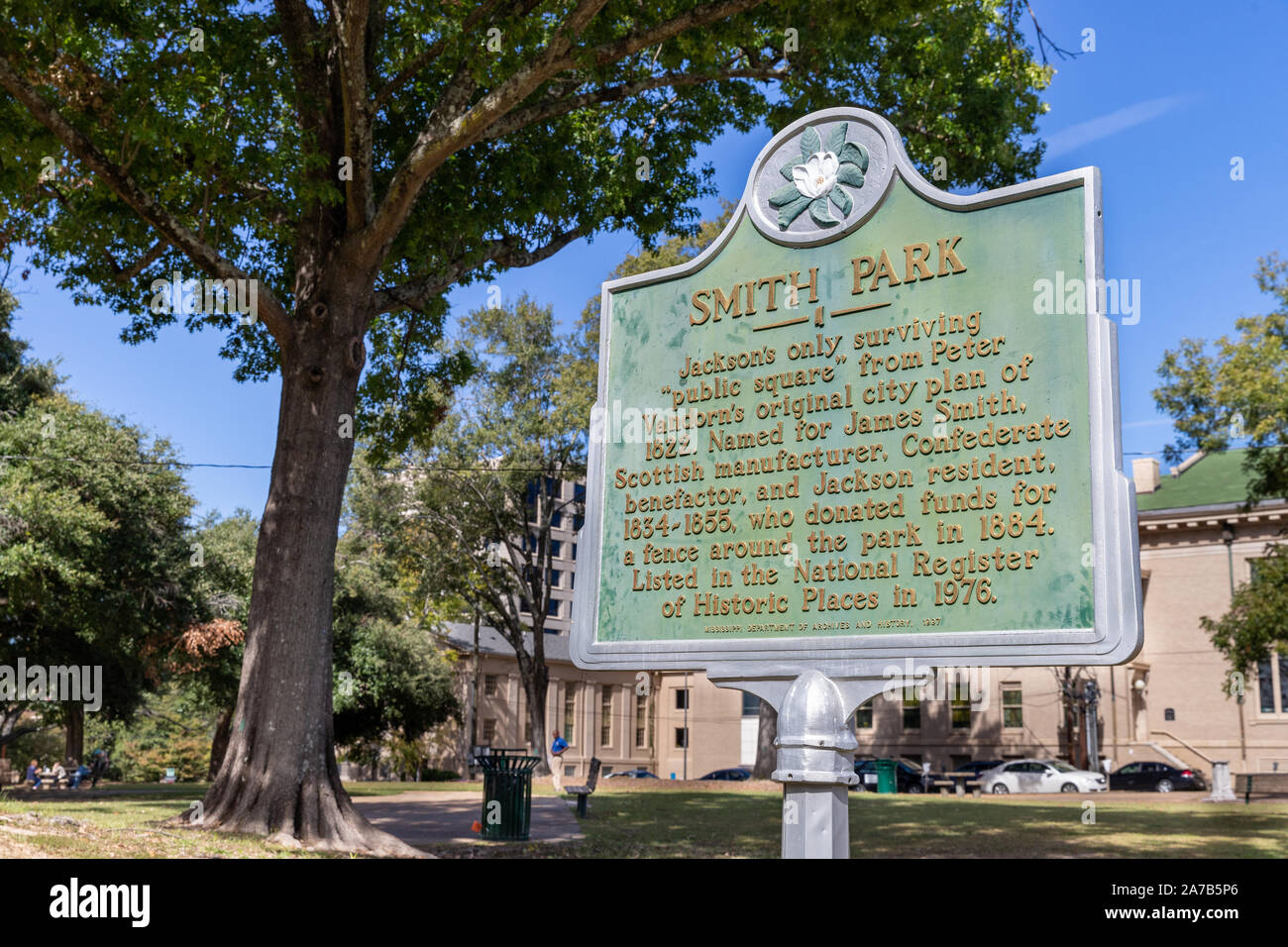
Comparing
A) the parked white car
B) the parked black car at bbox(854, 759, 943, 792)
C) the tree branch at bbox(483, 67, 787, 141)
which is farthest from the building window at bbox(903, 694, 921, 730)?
the tree branch at bbox(483, 67, 787, 141)

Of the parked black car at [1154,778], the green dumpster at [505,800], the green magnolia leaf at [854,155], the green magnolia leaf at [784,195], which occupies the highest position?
the green magnolia leaf at [854,155]

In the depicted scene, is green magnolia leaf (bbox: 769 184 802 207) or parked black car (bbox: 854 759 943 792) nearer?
green magnolia leaf (bbox: 769 184 802 207)

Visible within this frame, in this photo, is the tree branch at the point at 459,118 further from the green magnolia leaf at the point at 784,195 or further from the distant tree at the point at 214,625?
the distant tree at the point at 214,625

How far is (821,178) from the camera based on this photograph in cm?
627

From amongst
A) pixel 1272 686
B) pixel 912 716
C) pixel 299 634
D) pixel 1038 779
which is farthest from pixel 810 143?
pixel 912 716

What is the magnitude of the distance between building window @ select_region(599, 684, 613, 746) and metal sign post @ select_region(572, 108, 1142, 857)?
61563 millimetres

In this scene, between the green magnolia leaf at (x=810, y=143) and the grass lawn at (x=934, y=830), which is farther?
the grass lawn at (x=934, y=830)

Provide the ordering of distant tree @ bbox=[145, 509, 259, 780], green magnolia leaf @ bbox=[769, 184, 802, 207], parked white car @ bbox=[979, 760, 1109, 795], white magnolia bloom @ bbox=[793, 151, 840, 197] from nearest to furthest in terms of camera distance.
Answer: white magnolia bloom @ bbox=[793, 151, 840, 197] → green magnolia leaf @ bbox=[769, 184, 802, 207] → distant tree @ bbox=[145, 509, 259, 780] → parked white car @ bbox=[979, 760, 1109, 795]

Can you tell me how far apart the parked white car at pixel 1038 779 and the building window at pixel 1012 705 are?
9.08 meters

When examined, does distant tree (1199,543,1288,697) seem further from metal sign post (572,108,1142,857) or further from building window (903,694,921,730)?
building window (903,694,921,730)

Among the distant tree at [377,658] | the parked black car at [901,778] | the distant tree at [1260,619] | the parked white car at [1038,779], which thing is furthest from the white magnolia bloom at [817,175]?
the parked black car at [901,778]

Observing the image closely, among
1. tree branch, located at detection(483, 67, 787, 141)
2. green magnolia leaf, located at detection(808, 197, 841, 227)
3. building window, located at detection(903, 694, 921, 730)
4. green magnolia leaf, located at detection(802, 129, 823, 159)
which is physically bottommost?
building window, located at detection(903, 694, 921, 730)

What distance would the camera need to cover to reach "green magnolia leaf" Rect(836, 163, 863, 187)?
6.13 metres

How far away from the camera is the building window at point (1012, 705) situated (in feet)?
169
